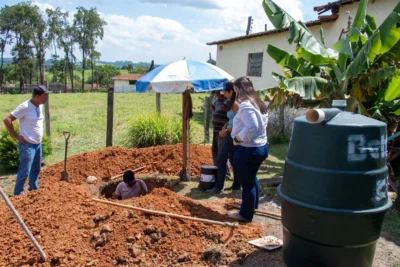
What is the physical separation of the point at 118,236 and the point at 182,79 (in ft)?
9.62

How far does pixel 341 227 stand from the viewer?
2.95 m

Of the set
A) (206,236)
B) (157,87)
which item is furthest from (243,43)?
(206,236)

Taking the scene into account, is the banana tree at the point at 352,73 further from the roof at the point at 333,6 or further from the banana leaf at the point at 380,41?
the roof at the point at 333,6

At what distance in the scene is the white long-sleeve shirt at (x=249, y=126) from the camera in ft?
14.0

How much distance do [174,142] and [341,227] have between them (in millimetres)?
7533

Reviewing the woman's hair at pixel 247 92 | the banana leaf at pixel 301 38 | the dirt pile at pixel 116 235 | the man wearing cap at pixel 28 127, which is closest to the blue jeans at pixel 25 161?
the man wearing cap at pixel 28 127

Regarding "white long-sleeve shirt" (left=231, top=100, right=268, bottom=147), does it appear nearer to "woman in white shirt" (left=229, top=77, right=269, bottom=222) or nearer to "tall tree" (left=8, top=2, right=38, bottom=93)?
"woman in white shirt" (left=229, top=77, right=269, bottom=222)

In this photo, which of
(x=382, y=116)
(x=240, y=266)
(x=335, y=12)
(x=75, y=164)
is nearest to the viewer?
(x=240, y=266)

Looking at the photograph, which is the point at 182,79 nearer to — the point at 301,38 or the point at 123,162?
the point at 301,38

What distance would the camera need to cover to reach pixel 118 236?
13.5ft

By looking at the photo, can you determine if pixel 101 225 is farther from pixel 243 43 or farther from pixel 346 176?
pixel 243 43

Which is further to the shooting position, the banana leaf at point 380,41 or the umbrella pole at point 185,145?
the umbrella pole at point 185,145

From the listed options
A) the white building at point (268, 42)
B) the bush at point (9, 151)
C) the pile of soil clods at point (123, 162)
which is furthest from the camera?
the white building at point (268, 42)

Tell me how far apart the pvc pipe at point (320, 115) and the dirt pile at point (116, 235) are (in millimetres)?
1739
